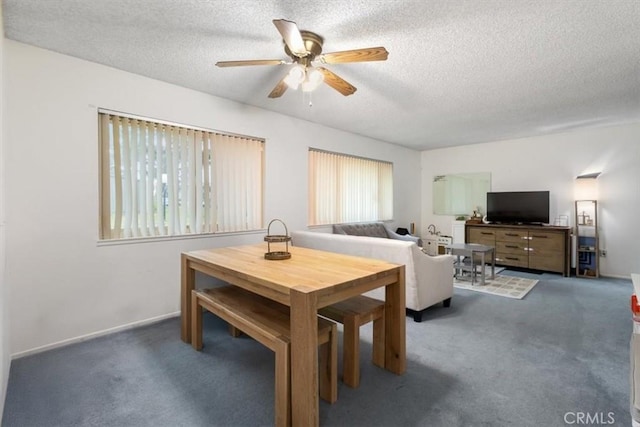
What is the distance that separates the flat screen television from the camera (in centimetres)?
514

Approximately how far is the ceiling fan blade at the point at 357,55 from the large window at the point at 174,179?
1876 mm

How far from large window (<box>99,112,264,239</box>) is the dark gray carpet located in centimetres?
107

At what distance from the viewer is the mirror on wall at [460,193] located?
6.01 m

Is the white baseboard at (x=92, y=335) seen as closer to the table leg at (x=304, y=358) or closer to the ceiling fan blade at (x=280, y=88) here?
the table leg at (x=304, y=358)

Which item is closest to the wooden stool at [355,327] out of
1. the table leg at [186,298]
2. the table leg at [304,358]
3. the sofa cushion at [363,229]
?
the table leg at [304,358]

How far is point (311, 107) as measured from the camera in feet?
12.6

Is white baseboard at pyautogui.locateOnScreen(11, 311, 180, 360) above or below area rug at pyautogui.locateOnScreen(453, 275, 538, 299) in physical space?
below

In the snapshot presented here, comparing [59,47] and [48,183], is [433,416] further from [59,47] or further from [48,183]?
[59,47]

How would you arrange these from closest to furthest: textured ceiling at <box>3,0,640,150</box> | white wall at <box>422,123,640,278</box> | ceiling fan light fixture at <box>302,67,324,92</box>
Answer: textured ceiling at <box>3,0,640,150</box> → ceiling fan light fixture at <box>302,67,324,92</box> → white wall at <box>422,123,640,278</box>

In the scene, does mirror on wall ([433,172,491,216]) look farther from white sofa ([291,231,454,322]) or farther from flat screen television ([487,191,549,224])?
white sofa ([291,231,454,322])

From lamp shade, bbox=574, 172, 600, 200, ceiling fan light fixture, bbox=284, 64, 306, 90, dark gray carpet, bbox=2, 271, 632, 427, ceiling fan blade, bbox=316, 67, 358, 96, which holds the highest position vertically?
ceiling fan blade, bbox=316, 67, 358, 96

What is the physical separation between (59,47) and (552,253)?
667 cm

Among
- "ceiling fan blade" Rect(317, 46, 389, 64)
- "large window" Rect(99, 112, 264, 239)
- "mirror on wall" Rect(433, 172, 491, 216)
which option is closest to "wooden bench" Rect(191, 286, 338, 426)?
"large window" Rect(99, 112, 264, 239)

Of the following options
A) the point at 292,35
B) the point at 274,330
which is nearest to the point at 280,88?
the point at 292,35
